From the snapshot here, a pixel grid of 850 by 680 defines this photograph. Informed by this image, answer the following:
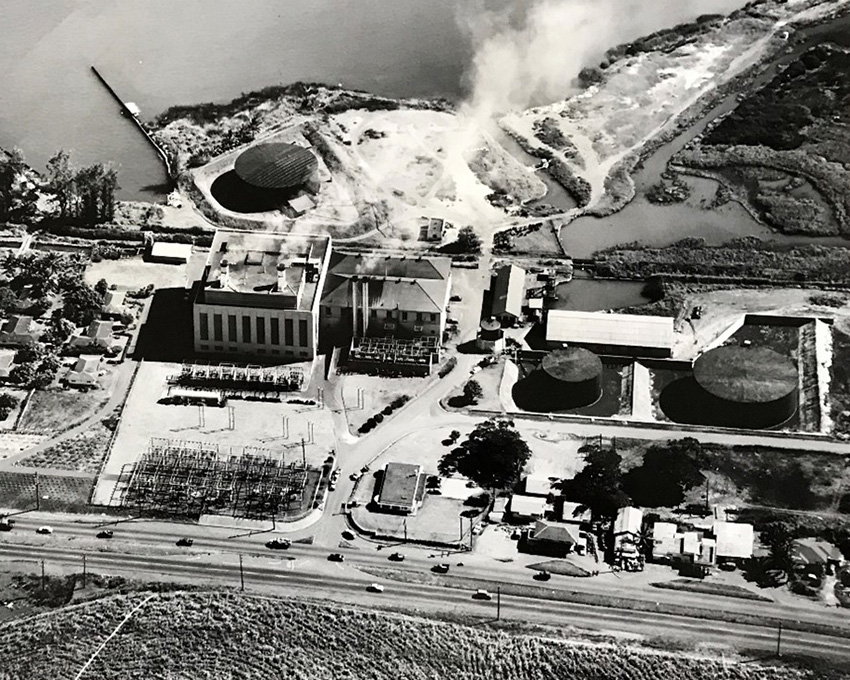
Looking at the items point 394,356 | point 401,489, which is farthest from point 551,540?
point 394,356

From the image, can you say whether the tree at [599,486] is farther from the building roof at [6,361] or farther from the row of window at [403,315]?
the building roof at [6,361]

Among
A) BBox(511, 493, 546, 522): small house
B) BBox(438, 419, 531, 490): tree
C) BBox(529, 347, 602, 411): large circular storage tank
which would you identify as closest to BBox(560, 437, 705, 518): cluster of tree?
BBox(511, 493, 546, 522): small house

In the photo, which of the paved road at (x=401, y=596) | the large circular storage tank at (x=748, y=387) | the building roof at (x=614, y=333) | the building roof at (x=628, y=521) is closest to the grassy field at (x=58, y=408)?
the paved road at (x=401, y=596)

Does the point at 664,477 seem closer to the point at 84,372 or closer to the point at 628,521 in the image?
the point at 628,521

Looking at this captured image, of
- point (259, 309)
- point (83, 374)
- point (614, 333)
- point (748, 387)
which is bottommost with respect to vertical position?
point (83, 374)

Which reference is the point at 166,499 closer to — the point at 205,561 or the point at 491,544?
the point at 205,561

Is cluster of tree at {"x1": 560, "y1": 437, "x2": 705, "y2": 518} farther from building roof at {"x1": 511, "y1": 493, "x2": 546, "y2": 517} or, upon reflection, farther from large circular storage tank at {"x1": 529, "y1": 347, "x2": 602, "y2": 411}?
large circular storage tank at {"x1": 529, "y1": 347, "x2": 602, "y2": 411}

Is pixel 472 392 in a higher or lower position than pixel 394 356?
lower
